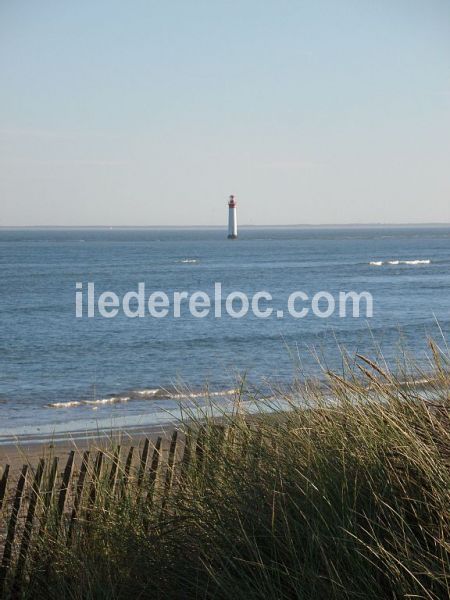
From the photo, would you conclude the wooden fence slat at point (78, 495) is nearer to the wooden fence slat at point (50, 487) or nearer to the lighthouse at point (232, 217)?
the wooden fence slat at point (50, 487)

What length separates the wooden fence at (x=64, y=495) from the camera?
467cm

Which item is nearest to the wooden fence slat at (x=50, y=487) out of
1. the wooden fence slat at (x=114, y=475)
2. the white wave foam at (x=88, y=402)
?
the wooden fence slat at (x=114, y=475)

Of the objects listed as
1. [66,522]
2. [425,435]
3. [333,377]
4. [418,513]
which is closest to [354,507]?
[418,513]

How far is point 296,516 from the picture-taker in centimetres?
377

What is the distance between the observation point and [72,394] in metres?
19.9

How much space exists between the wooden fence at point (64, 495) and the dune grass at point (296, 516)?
2.1 inches

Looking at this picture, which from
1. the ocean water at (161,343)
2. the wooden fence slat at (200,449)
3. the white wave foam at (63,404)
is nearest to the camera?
the wooden fence slat at (200,449)

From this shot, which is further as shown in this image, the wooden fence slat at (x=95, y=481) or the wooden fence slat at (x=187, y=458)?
the wooden fence slat at (x=95, y=481)

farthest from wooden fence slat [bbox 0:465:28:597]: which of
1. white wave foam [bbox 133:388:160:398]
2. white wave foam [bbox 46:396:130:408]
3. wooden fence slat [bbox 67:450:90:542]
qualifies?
white wave foam [bbox 133:388:160:398]

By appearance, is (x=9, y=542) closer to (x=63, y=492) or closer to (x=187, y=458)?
(x=63, y=492)

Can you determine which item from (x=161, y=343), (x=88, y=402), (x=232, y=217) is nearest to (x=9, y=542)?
(x=88, y=402)

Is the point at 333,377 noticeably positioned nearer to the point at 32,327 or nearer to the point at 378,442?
the point at 378,442

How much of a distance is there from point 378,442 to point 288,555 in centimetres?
58

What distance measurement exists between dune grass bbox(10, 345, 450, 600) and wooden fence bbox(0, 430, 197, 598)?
54mm
